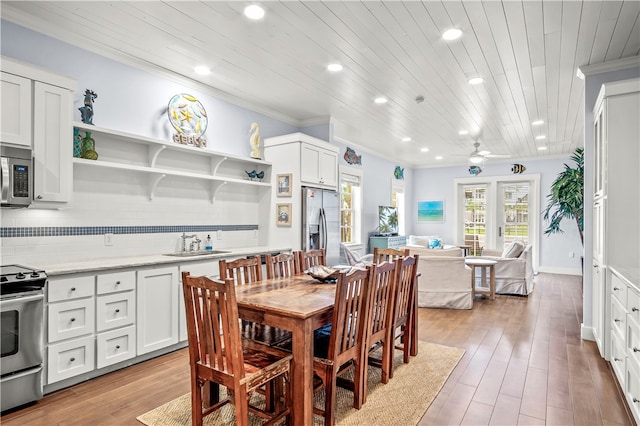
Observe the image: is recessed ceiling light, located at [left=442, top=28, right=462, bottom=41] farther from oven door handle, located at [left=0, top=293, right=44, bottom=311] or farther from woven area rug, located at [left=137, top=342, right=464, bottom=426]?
oven door handle, located at [left=0, top=293, right=44, bottom=311]

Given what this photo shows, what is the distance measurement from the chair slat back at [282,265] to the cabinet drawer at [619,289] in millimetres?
2528

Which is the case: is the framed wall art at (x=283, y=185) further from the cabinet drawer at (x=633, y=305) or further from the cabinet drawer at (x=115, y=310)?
the cabinet drawer at (x=633, y=305)

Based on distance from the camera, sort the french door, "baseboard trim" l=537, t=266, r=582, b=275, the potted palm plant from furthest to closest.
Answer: the french door
"baseboard trim" l=537, t=266, r=582, b=275
the potted palm plant

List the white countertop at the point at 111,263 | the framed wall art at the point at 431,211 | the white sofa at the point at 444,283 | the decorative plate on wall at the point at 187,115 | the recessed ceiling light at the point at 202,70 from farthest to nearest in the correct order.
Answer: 1. the framed wall art at the point at 431,211
2. the white sofa at the point at 444,283
3. the decorative plate on wall at the point at 187,115
4. the recessed ceiling light at the point at 202,70
5. the white countertop at the point at 111,263

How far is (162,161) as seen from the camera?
3994 mm

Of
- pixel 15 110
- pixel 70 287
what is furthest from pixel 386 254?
pixel 15 110

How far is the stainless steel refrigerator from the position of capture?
4.88m

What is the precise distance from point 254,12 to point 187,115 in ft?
5.70

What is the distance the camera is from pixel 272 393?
7.98 feet

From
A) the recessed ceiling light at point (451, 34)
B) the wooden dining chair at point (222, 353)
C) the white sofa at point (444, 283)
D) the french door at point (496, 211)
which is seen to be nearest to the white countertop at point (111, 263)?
the wooden dining chair at point (222, 353)

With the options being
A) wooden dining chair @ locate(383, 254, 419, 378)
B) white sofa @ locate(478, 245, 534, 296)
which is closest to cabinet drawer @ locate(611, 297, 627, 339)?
wooden dining chair @ locate(383, 254, 419, 378)

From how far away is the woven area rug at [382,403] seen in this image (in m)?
2.36

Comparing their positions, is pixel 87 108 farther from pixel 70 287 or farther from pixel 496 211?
pixel 496 211

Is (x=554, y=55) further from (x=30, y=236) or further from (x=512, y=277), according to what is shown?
(x=30, y=236)
